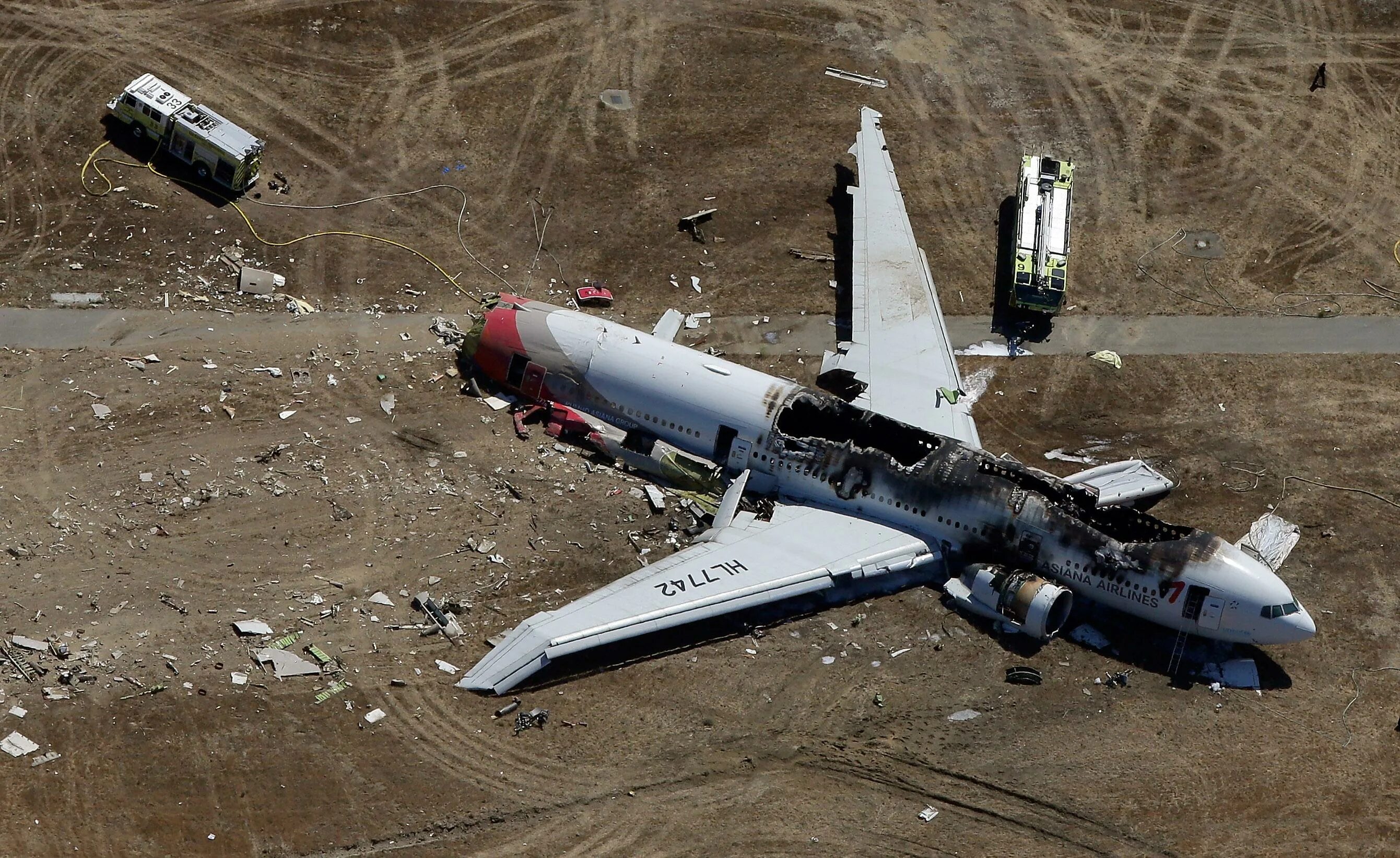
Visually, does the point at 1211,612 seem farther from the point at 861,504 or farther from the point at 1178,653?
the point at 861,504

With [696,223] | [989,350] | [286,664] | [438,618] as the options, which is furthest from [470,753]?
[989,350]

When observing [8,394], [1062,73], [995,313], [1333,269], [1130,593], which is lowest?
[8,394]

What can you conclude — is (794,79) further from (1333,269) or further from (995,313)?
(1333,269)

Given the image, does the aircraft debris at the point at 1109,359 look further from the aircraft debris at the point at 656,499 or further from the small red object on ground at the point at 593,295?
the small red object on ground at the point at 593,295

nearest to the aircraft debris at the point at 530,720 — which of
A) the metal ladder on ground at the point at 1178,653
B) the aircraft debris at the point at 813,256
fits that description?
the metal ladder on ground at the point at 1178,653

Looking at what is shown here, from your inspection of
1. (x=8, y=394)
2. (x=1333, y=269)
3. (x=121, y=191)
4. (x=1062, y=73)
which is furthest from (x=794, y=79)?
(x=8, y=394)

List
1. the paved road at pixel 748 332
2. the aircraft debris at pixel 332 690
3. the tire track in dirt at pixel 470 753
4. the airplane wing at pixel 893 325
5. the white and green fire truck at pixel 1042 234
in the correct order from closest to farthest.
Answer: the tire track in dirt at pixel 470 753 < the aircraft debris at pixel 332 690 < the airplane wing at pixel 893 325 < the paved road at pixel 748 332 < the white and green fire truck at pixel 1042 234
